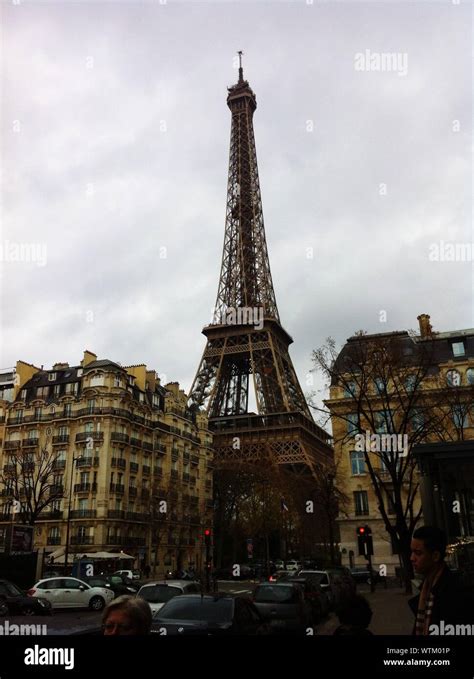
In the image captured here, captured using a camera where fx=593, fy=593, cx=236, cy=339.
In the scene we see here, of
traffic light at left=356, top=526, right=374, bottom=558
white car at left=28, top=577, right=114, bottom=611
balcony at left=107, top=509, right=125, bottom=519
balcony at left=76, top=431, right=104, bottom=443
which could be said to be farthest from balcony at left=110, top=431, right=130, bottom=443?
traffic light at left=356, top=526, right=374, bottom=558

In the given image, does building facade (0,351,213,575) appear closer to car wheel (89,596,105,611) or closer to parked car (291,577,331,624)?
car wheel (89,596,105,611)

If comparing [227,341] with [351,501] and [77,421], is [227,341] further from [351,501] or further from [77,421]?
[351,501]

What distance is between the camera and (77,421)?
6331cm

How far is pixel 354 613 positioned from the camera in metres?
4.52

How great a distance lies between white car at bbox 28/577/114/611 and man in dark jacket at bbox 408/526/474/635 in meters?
24.3

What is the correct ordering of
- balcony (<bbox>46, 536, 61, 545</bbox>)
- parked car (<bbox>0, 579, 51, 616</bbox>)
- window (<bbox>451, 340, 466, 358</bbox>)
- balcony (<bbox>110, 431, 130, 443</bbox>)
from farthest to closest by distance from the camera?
balcony (<bbox>110, 431, 130, 443</bbox>), balcony (<bbox>46, 536, 61, 545</bbox>), window (<bbox>451, 340, 466, 358</bbox>), parked car (<bbox>0, 579, 51, 616</bbox>)

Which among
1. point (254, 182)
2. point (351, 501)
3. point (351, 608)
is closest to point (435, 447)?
point (351, 608)

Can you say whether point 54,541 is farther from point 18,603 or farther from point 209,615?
point 209,615

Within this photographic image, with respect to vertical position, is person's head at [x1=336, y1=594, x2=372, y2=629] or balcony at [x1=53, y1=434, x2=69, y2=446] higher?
balcony at [x1=53, y1=434, x2=69, y2=446]

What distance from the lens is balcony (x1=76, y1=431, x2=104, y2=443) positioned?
61406mm

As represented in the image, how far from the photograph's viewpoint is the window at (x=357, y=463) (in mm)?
50438

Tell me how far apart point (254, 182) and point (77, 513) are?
61.4m

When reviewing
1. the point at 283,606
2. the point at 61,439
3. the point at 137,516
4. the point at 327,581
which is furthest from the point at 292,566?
the point at 283,606

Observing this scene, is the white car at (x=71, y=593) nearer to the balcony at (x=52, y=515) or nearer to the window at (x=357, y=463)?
the window at (x=357, y=463)
